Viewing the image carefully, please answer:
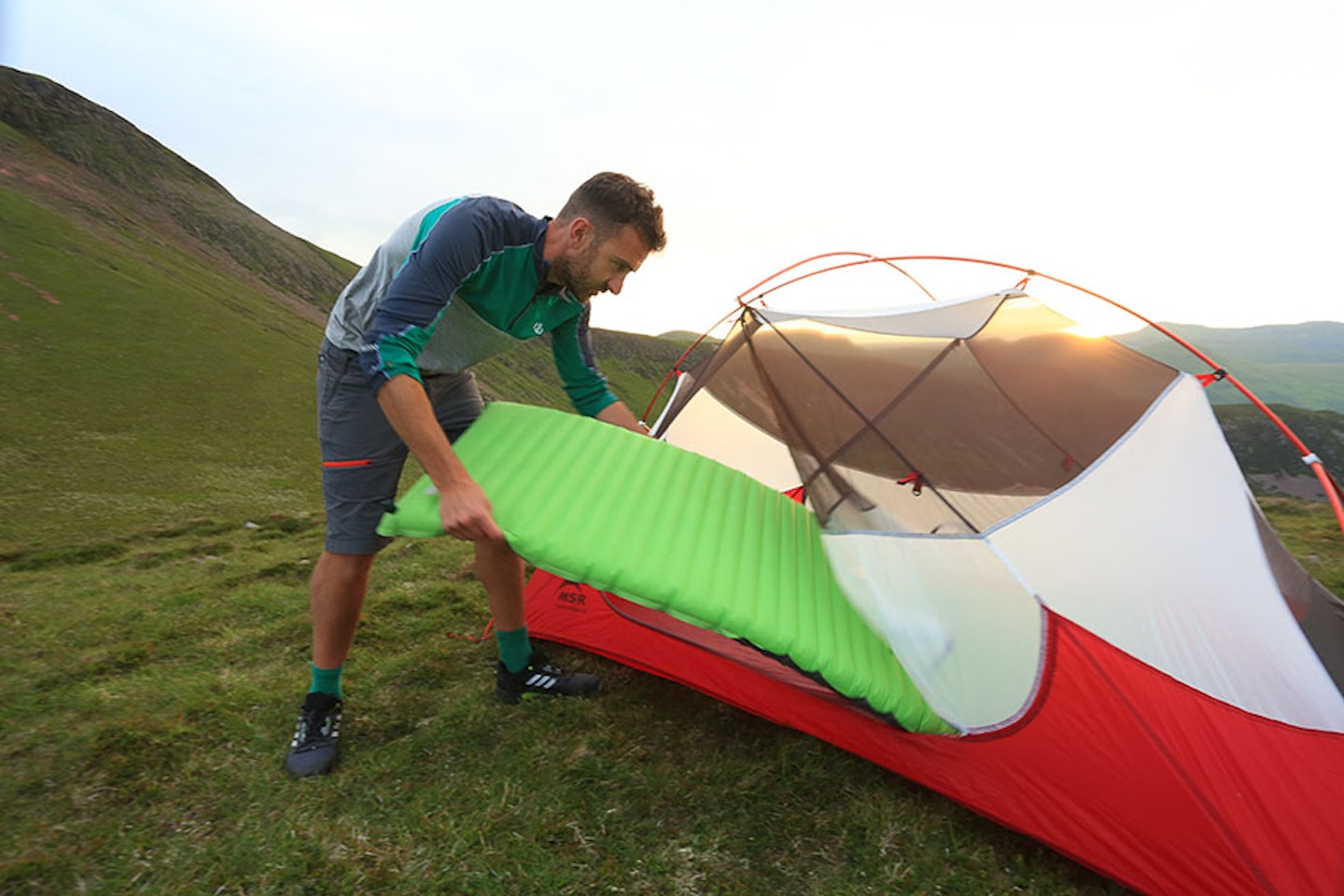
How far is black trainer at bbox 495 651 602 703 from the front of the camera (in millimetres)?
3580

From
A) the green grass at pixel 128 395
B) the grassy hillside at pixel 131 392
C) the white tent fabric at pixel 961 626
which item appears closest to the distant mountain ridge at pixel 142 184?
the grassy hillside at pixel 131 392

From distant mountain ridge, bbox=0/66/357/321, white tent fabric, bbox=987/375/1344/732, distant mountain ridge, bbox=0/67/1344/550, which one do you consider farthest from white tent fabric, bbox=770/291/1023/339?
distant mountain ridge, bbox=0/66/357/321

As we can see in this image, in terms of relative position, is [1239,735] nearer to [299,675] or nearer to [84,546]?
[299,675]

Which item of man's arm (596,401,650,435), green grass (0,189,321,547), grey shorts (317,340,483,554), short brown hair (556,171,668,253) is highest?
short brown hair (556,171,668,253)

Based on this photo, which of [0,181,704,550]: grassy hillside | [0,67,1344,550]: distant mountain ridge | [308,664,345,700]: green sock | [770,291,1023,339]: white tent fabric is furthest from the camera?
[0,67,1344,550]: distant mountain ridge

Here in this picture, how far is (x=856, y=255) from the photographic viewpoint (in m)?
6.40

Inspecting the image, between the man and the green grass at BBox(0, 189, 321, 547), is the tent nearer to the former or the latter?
the man

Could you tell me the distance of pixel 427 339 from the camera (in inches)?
101

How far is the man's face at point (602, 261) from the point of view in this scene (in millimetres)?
2830

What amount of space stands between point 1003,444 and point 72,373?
28.7m

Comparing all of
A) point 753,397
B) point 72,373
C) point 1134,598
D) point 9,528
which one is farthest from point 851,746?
point 72,373

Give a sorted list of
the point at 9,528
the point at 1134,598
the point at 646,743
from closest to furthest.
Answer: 1. the point at 1134,598
2. the point at 646,743
3. the point at 9,528

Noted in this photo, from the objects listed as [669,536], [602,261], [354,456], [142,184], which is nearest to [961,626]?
[669,536]

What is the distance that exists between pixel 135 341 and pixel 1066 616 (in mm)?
34318
